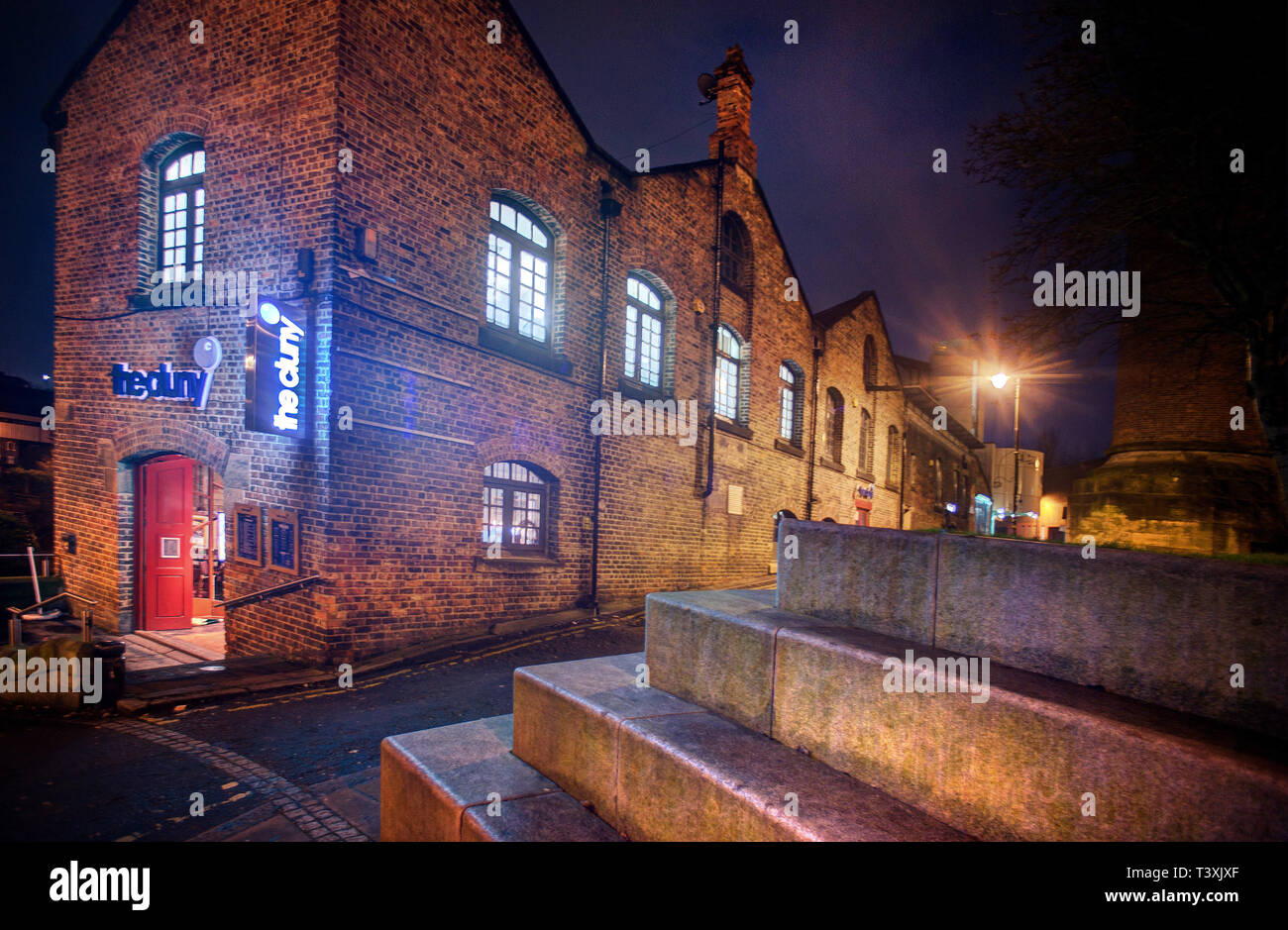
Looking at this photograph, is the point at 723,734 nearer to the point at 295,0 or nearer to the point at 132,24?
the point at 295,0

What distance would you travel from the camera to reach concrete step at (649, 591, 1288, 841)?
1.42 meters

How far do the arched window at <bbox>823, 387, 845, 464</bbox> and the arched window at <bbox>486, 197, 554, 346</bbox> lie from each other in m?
11.0

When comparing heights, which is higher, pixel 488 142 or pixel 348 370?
pixel 488 142

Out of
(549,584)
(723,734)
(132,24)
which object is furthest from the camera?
(549,584)

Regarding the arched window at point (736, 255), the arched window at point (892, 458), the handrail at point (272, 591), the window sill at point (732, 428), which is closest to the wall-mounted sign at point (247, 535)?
the handrail at point (272, 591)

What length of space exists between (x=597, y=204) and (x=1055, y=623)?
30.7 feet

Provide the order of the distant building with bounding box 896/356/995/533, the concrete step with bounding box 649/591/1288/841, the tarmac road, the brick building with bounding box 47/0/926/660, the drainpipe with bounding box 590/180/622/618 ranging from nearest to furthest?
the concrete step with bounding box 649/591/1288/841 < the tarmac road < the brick building with bounding box 47/0/926/660 < the drainpipe with bounding box 590/180/622/618 < the distant building with bounding box 896/356/995/533

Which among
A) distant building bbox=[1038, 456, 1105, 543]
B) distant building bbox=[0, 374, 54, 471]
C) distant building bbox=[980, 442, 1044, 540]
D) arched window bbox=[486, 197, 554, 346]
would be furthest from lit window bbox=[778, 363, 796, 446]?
distant building bbox=[1038, 456, 1105, 543]

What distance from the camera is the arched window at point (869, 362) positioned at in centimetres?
1941

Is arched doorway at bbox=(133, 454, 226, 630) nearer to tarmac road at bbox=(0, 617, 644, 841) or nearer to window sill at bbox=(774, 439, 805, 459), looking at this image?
tarmac road at bbox=(0, 617, 644, 841)

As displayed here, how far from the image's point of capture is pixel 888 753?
2.04 metres

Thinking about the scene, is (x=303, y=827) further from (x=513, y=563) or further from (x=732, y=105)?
Answer: (x=732, y=105)

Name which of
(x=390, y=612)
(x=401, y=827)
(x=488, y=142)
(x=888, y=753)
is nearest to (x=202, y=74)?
(x=488, y=142)
